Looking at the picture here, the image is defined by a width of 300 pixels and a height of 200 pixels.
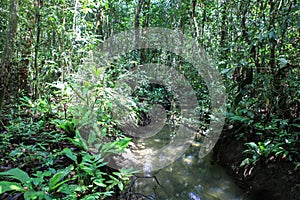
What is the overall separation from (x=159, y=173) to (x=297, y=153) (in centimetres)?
190

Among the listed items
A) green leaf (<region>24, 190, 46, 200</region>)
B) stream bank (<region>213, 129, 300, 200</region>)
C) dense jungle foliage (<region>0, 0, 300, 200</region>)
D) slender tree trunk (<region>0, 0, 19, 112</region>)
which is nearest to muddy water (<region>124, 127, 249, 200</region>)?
stream bank (<region>213, 129, 300, 200</region>)

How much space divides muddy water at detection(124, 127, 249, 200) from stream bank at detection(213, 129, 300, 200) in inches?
5.4

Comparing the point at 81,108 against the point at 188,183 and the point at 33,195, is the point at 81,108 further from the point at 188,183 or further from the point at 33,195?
the point at 188,183

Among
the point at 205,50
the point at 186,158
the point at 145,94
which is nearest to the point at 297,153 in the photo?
the point at 186,158

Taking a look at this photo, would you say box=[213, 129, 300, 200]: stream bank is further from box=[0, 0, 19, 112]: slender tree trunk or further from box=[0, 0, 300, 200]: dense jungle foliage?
box=[0, 0, 19, 112]: slender tree trunk

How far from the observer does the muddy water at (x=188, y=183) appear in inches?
120

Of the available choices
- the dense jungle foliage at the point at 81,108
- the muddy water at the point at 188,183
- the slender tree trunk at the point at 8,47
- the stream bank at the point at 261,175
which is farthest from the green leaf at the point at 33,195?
the stream bank at the point at 261,175

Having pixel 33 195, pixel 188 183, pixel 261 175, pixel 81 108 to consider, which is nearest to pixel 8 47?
pixel 81 108

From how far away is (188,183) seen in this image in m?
3.42

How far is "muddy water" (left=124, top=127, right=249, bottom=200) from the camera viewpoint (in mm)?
3057

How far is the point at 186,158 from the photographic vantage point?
421 centimetres

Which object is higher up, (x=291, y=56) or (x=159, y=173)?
(x=291, y=56)

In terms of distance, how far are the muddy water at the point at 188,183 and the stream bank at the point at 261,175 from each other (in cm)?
14

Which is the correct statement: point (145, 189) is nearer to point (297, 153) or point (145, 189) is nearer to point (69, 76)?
point (297, 153)
